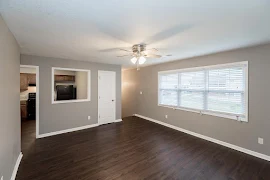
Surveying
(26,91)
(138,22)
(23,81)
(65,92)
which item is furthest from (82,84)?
(138,22)

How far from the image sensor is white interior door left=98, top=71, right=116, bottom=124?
4.79m

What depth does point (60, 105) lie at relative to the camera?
399 centimetres

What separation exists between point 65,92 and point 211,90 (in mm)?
4859

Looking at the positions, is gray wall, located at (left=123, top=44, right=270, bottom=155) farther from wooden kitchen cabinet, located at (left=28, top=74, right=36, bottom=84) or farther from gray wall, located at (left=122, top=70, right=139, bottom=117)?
wooden kitchen cabinet, located at (left=28, top=74, right=36, bottom=84)

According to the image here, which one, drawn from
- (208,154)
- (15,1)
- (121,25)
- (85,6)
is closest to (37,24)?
(15,1)

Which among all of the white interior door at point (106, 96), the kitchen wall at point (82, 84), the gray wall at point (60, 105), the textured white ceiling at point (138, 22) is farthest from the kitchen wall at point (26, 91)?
the textured white ceiling at point (138, 22)

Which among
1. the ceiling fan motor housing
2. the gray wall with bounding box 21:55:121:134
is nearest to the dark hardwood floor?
the gray wall with bounding box 21:55:121:134

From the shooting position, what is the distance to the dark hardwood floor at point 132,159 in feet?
7.05

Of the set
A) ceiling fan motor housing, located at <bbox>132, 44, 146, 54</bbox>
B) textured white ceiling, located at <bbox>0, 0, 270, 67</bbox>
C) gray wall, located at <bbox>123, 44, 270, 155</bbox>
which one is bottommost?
gray wall, located at <bbox>123, 44, 270, 155</bbox>

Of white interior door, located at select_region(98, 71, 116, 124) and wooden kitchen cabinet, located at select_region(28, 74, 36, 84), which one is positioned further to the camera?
wooden kitchen cabinet, located at select_region(28, 74, 36, 84)

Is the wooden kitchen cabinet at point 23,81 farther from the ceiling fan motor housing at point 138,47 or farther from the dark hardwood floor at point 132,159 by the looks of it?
the ceiling fan motor housing at point 138,47

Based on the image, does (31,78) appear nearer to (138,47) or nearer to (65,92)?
(65,92)

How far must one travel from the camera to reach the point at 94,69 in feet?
15.1

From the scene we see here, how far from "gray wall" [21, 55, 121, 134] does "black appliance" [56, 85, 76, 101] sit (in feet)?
2.35
